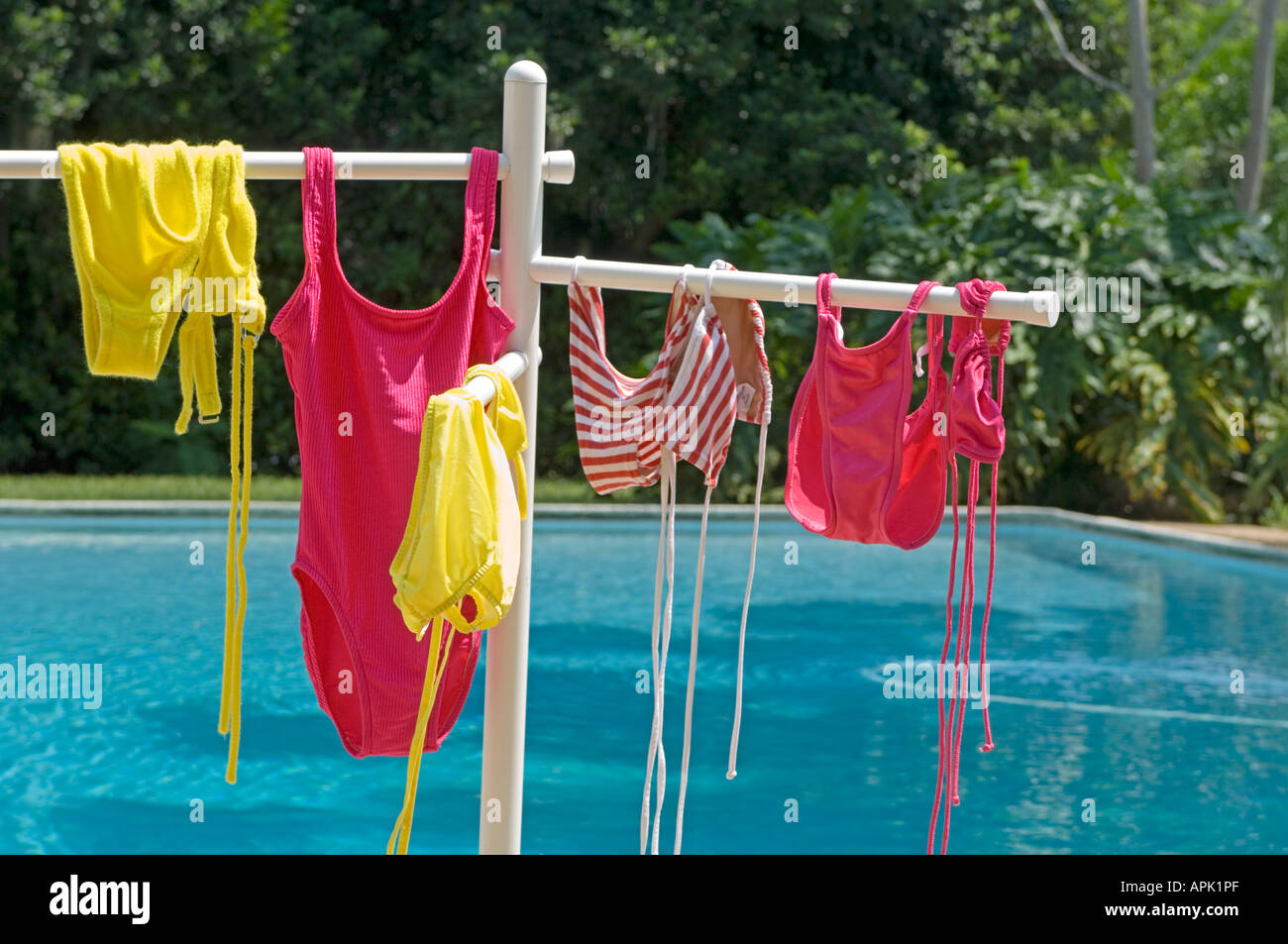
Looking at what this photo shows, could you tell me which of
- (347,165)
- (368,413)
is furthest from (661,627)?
(347,165)

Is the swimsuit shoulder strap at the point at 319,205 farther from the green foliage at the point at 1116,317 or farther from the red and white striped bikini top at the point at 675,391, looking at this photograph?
the green foliage at the point at 1116,317

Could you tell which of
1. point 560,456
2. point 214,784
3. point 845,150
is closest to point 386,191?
point 560,456

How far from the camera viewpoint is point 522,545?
180 centimetres

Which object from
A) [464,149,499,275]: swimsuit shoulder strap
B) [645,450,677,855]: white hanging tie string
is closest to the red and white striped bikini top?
[645,450,677,855]: white hanging tie string

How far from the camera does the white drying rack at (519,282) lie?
170cm

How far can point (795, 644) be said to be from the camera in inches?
260

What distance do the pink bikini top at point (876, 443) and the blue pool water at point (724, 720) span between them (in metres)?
2.66

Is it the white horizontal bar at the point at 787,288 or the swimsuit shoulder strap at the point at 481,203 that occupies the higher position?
the swimsuit shoulder strap at the point at 481,203

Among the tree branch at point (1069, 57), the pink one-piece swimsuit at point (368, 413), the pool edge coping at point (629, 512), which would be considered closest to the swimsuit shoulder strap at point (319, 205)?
the pink one-piece swimsuit at point (368, 413)

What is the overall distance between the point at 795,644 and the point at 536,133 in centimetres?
508

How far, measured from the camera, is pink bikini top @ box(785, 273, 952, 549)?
1764 mm

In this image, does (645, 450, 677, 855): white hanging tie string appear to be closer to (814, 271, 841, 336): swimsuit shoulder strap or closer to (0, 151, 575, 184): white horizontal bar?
(814, 271, 841, 336): swimsuit shoulder strap

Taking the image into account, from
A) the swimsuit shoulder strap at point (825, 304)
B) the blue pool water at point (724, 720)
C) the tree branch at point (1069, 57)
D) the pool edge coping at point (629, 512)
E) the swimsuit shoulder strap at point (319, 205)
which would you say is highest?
the tree branch at point (1069, 57)
